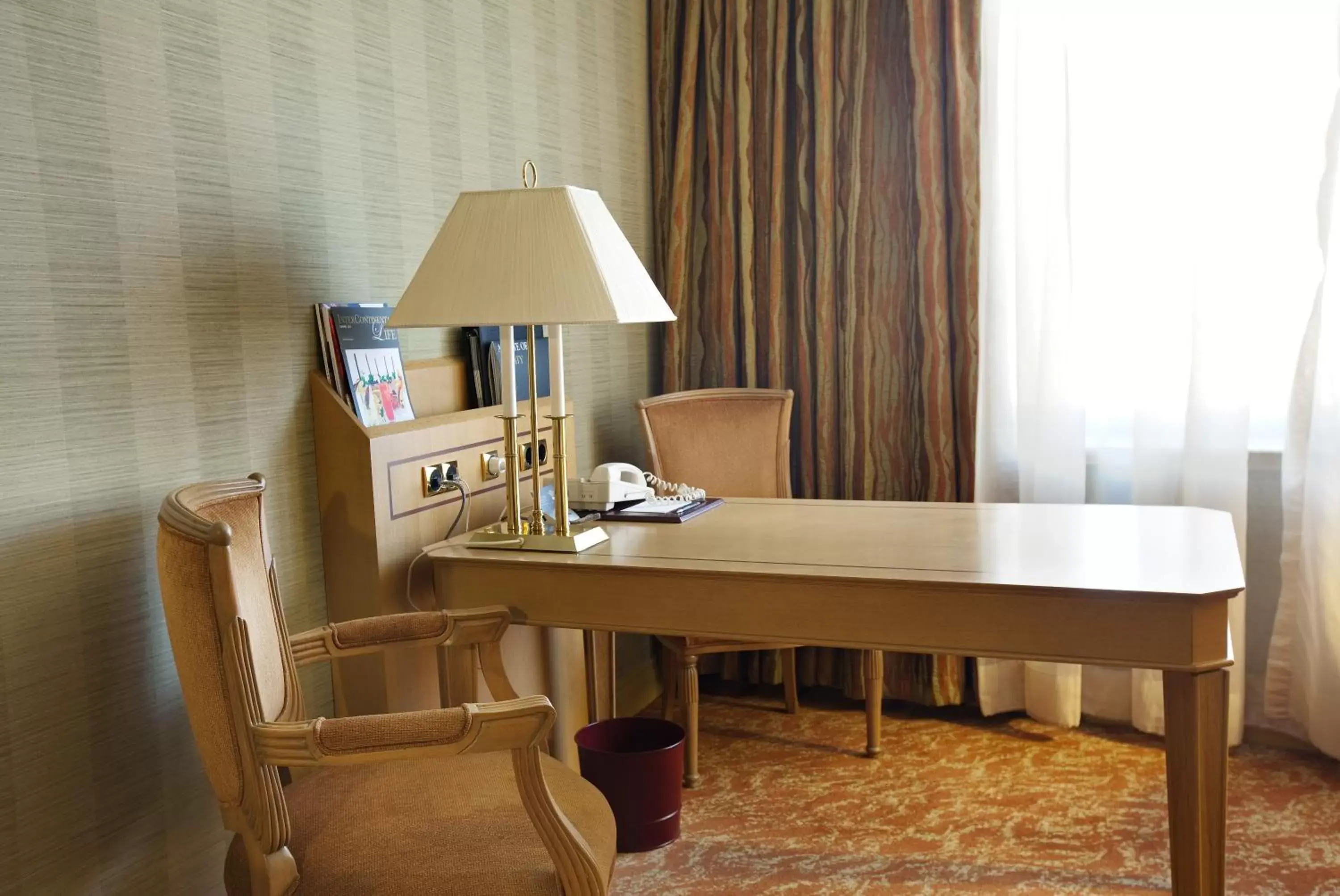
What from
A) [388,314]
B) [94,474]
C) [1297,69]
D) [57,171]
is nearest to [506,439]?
[388,314]

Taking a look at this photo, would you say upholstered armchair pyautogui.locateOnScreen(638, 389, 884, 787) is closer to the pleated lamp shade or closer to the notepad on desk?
the notepad on desk

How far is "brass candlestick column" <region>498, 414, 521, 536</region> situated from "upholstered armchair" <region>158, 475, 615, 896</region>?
59 centimetres

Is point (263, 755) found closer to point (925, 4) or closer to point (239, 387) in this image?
point (239, 387)

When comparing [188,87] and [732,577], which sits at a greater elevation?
[188,87]

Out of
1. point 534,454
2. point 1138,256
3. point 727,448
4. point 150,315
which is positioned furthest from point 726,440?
point 150,315

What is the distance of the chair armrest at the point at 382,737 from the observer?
1532 mm

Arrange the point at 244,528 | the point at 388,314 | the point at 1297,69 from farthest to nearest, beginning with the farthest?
the point at 1297,69, the point at 388,314, the point at 244,528

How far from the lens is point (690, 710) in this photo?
300 cm

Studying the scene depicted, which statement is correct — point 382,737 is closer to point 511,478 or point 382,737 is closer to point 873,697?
point 511,478

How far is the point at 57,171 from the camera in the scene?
1.67m

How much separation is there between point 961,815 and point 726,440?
3.92ft

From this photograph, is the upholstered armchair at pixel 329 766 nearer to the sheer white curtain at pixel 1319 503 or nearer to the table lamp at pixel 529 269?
the table lamp at pixel 529 269

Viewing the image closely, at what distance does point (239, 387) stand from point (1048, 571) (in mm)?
1458

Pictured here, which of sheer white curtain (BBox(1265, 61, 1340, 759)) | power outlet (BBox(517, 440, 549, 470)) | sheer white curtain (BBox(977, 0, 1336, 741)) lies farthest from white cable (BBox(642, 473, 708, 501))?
sheer white curtain (BBox(1265, 61, 1340, 759))
